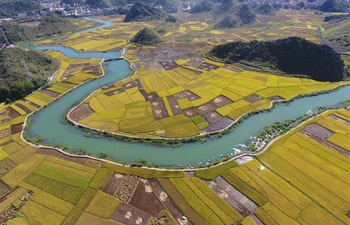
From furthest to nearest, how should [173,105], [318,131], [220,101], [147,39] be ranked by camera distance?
[147,39]
[220,101]
[173,105]
[318,131]

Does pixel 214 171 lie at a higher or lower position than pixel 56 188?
higher

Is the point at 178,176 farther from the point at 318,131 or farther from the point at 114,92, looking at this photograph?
the point at 114,92

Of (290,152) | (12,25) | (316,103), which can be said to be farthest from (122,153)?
(12,25)

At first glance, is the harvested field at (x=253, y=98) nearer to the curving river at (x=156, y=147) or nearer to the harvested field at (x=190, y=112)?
A: the curving river at (x=156, y=147)

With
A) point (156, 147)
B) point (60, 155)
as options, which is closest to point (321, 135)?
point (156, 147)

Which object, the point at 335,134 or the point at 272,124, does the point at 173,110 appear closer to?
the point at 272,124

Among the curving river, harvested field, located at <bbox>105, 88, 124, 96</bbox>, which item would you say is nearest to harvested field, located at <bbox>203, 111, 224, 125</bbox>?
the curving river

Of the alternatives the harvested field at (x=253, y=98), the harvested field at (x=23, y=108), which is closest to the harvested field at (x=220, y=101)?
the harvested field at (x=253, y=98)
